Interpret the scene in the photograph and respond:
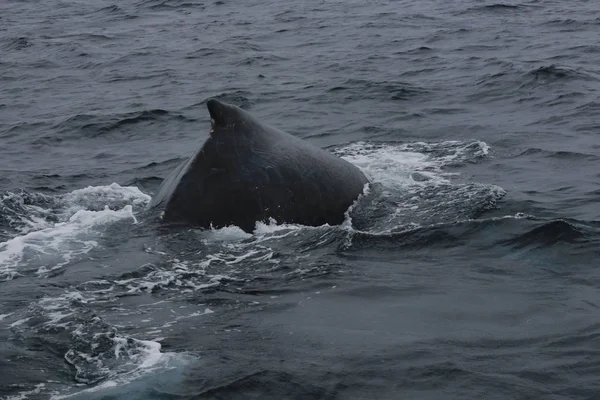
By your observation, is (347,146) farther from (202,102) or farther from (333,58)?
(333,58)

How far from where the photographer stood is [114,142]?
60.6 ft

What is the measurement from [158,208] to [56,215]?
1.85 m

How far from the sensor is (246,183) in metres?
10.8

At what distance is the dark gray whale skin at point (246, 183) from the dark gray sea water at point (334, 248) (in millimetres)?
192

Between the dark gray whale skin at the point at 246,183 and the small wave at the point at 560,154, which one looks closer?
the dark gray whale skin at the point at 246,183

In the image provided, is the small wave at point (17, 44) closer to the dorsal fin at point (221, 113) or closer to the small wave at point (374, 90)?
the small wave at point (374, 90)

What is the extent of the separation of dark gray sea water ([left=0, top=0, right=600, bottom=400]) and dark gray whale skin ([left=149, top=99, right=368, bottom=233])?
19 cm

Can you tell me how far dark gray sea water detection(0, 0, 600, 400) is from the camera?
775 centimetres

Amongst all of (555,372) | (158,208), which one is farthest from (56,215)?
(555,372)

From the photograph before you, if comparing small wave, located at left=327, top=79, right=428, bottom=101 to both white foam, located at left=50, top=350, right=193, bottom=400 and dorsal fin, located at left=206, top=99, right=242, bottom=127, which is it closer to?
dorsal fin, located at left=206, top=99, right=242, bottom=127

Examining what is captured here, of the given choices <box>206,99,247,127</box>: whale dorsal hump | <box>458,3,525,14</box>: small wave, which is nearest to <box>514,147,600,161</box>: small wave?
<box>206,99,247,127</box>: whale dorsal hump

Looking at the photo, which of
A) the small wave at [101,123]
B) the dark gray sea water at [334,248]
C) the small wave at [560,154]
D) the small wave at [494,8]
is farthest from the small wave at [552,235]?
the small wave at [494,8]

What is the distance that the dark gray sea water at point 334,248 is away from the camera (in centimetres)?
775

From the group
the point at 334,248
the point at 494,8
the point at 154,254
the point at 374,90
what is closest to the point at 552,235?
the point at 334,248
